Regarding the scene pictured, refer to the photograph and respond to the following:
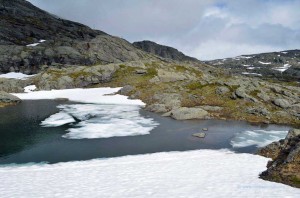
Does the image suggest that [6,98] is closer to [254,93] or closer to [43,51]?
[254,93]

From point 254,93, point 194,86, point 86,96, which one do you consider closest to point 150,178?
point 254,93

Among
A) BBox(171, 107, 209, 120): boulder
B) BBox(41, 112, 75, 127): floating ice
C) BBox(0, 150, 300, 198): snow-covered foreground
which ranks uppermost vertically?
BBox(171, 107, 209, 120): boulder

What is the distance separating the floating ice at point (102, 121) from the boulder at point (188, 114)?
16.8 feet

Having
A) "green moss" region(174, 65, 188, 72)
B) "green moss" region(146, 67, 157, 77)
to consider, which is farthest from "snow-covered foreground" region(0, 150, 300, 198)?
"green moss" region(174, 65, 188, 72)

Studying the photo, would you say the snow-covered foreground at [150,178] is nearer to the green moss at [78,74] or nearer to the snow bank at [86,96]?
the snow bank at [86,96]

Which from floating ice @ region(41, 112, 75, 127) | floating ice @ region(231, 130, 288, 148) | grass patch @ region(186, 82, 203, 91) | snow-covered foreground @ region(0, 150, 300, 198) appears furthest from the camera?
grass patch @ region(186, 82, 203, 91)

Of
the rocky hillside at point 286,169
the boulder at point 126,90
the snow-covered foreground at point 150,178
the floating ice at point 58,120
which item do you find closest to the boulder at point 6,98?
the floating ice at point 58,120

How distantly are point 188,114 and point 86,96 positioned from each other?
39.6m

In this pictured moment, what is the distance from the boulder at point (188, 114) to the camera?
196 ft

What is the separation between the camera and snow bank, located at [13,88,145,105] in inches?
3259

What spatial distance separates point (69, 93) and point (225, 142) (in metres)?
64.5

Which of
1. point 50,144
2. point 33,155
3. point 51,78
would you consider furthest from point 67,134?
point 51,78

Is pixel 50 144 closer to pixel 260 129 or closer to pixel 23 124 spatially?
pixel 23 124

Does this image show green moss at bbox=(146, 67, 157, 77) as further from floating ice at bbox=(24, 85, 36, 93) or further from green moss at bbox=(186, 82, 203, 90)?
floating ice at bbox=(24, 85, 36, 93)
